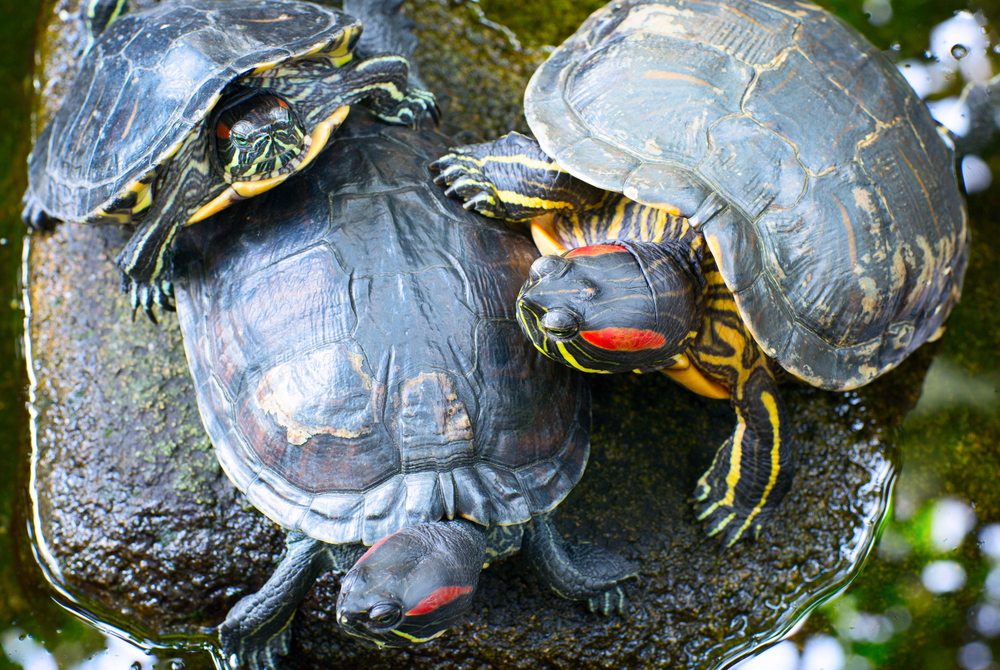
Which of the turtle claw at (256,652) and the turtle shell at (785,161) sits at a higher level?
the turtle shell at (785,161)

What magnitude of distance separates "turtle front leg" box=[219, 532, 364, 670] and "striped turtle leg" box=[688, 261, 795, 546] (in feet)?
5.17

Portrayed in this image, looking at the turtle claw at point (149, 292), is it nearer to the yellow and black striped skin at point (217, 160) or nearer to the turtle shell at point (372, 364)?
the yellow and black striped skin at point (217, 160)

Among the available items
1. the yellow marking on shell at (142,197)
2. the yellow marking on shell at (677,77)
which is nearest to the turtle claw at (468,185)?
the yellow marking on shell at (677,77)

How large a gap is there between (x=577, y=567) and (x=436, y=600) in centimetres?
85

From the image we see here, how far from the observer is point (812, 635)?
3.17 metres

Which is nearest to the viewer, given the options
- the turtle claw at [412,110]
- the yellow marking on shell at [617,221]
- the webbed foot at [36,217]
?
the yellow marking on shell at [617,221]

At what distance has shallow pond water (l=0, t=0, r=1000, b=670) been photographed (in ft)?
10.2

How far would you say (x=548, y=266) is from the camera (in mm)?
2375

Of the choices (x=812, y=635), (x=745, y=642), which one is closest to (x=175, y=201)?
(x=745, y=642)

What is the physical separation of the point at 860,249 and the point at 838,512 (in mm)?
1423

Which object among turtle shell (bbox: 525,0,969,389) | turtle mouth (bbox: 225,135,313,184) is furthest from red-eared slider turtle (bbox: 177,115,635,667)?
turtle shell (bbox: 525,0,969,389)

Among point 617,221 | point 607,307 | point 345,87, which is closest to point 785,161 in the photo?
point 617,221

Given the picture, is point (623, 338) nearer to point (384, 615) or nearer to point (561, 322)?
point (561, 322)

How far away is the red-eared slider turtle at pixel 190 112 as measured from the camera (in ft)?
8.44
